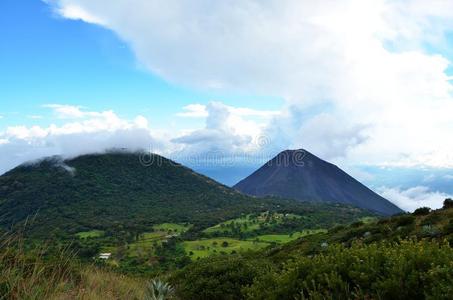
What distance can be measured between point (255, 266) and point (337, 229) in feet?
81.2

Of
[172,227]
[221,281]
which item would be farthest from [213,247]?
[221,281]

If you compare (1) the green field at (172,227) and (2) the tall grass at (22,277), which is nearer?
(2) the tall grass at (22,277)

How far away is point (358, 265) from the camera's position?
6.45 meters

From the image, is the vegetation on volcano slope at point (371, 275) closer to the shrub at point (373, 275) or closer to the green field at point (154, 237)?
the shrub at point (373, 275)

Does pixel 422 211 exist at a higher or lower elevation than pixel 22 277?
lower

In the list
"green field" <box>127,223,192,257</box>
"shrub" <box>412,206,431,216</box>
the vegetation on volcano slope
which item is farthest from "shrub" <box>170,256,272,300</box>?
"green field" <box>127,223,192,257</box>

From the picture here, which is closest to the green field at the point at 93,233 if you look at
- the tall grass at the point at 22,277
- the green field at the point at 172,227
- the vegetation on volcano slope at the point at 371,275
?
the green field at the point at 172,227

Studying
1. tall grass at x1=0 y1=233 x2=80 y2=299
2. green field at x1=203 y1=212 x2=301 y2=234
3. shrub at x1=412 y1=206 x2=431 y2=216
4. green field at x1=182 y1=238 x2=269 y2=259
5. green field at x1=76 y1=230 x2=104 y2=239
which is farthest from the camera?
green field at x1=203 y1=212 x2=301 y2=234

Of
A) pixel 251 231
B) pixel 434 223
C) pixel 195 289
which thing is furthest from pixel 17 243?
pixel 251 231

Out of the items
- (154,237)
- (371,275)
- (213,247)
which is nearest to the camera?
(371,275)

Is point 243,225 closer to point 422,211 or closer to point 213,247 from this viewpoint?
point 213,247

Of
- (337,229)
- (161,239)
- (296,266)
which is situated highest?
(296,266)

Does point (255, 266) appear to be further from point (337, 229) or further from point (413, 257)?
point (337, 229)

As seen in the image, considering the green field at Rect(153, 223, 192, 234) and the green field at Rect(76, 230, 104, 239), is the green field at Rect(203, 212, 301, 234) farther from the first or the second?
the green field at Rect(76, 230, 104, 239)
